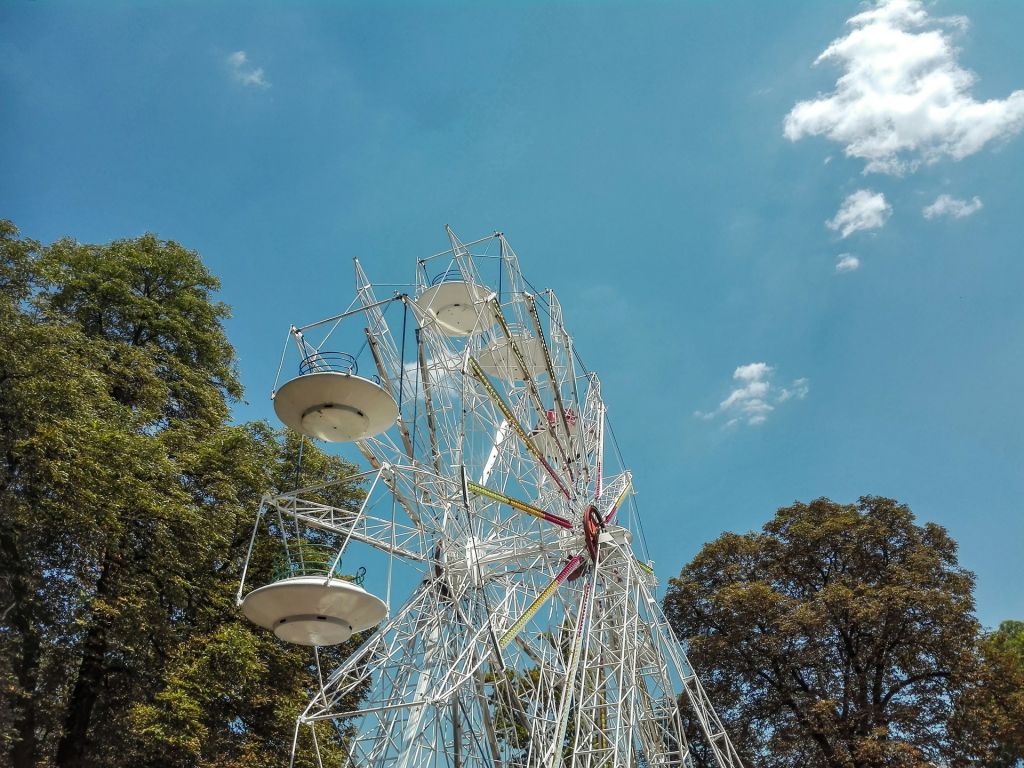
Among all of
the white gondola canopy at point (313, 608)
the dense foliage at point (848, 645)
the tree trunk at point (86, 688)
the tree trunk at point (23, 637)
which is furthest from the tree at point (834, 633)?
the tree trunk at point (23, 637)

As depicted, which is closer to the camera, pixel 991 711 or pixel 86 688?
pixel 86 688

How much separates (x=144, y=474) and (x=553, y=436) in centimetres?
967

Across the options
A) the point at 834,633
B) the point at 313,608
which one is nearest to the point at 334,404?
the point at 313,608

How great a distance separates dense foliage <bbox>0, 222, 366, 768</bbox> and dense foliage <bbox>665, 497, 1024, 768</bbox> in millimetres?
12100

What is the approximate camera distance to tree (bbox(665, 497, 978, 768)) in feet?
77.4

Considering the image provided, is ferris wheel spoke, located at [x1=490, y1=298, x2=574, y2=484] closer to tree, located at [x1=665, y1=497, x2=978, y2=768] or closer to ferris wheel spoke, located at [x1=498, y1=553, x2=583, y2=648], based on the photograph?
ferris wheel spoke, located at [x1=498, y1=553, x2=583, y2=648]

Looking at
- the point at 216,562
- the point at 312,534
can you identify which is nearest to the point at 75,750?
the point at 216,562

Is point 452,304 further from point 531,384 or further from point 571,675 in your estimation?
point 571,675

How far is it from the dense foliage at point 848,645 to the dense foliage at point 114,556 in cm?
1210

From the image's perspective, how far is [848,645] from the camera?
25250 mm

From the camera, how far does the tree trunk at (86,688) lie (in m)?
19.6

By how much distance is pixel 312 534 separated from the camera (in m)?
26.5

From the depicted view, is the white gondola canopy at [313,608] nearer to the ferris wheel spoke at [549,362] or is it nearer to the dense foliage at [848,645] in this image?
the ferris wheel spoke at [549,362]

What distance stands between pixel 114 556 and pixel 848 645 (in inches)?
788
